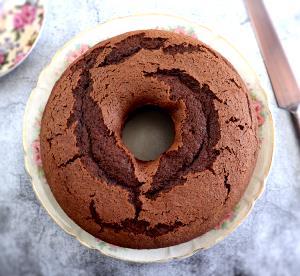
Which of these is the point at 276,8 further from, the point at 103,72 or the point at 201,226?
the point at 201,226

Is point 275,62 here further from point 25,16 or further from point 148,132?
point 25,16

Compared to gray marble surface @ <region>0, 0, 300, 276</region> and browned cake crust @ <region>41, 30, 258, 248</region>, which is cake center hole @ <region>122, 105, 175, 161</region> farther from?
gray marble surface @ <region>0, 0, 300, 276</region>

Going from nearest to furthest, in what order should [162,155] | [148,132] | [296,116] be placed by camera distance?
[162,155] < [148,132] < [296,116]

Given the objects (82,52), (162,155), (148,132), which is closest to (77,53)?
(82,52)

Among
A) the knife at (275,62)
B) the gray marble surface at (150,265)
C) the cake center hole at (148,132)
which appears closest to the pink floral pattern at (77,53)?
the gray marble surface at (150,265)

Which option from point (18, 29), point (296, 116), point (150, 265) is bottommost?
point (150, 265)

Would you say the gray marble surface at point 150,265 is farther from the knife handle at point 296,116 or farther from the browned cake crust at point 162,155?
the browned cake crust at point 162,155
